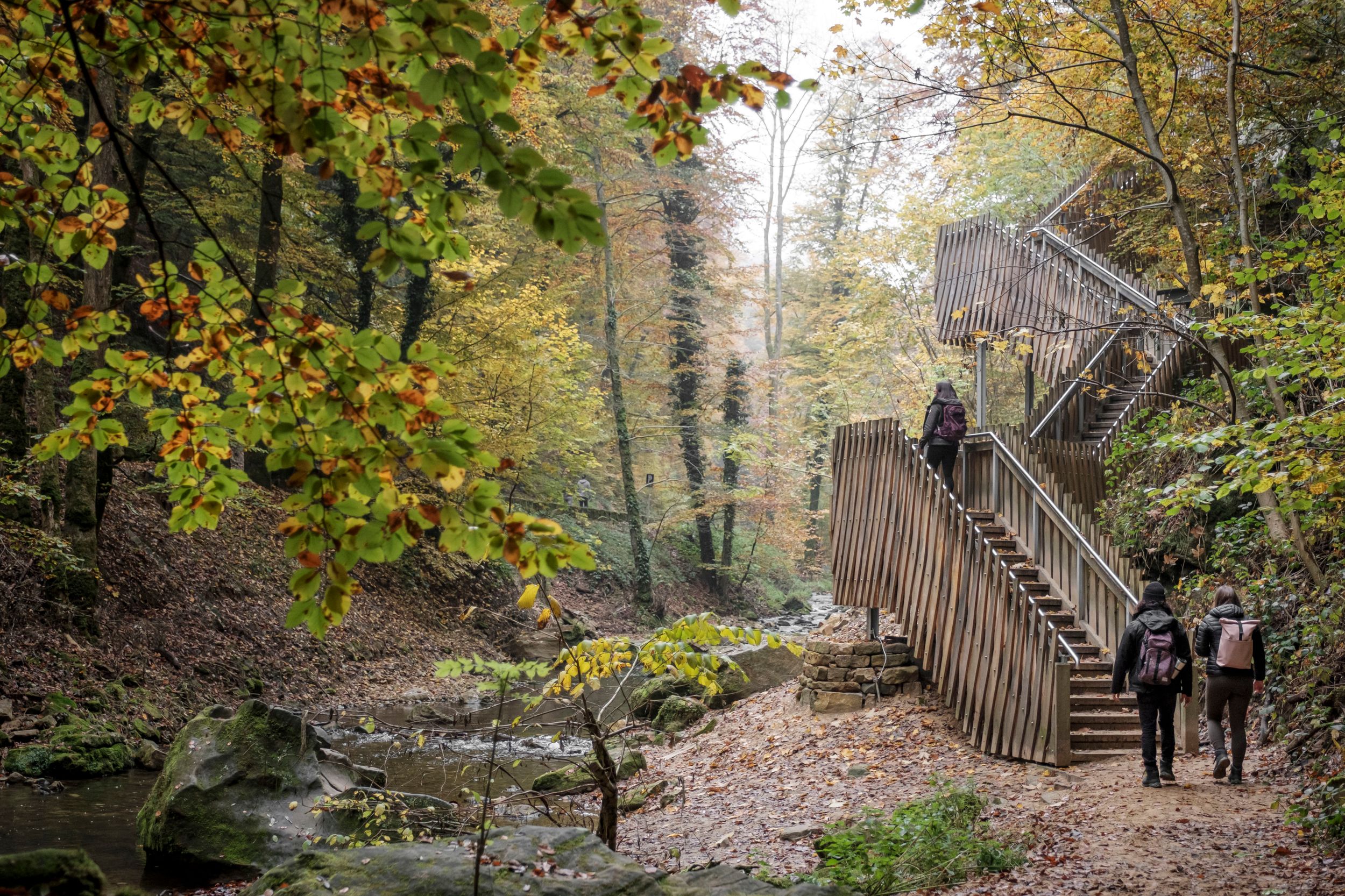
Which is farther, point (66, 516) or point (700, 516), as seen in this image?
point (700, 516)

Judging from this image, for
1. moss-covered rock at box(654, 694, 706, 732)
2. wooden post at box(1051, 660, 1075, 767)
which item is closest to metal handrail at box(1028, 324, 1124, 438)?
wooden post at box(1051, 660, 1075, 767)

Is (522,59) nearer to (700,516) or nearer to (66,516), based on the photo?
(66,516)

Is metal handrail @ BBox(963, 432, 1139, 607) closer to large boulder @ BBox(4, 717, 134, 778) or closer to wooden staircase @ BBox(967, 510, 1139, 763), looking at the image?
wooden staircase @ BBox(967, 510, 1139, 763)

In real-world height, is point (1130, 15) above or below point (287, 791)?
above

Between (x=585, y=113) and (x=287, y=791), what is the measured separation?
50.9 feet

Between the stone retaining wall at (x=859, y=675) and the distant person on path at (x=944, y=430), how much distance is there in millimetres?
2089

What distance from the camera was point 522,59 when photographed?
113 inches

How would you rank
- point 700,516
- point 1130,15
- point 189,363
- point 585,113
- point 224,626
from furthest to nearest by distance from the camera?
point 700,516, point 585,113, point 224,626, point 1130,15, point 189,363

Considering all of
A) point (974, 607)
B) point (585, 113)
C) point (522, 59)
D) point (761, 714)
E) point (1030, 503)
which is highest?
point (585, 113)

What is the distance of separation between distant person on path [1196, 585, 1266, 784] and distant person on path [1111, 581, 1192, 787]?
19 centimetres

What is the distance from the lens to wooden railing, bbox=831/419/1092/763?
818 centimetres

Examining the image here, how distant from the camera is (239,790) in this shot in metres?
7.32

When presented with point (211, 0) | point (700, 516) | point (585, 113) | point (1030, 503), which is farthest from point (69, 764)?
point (700, 516)

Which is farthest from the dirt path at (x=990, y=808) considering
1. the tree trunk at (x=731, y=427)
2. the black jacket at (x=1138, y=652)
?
the tree trunk at (x=731, y=427)
